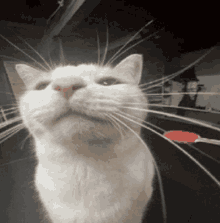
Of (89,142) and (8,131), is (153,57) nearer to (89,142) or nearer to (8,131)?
(89,142)

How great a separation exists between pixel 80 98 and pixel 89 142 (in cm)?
21

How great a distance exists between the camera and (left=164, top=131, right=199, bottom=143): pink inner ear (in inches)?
22.9

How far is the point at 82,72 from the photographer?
1.96ft

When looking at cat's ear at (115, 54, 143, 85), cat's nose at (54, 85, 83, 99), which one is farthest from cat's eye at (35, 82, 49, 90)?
cat's ear at (115, 54, 143, 85)

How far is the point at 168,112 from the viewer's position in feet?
1.95

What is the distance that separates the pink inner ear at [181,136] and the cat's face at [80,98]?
0.15 meters

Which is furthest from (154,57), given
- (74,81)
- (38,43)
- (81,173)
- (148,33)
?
(81,173)

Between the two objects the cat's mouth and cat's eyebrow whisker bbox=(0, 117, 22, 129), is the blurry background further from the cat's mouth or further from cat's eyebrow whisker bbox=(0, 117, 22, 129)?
the cat's mouth

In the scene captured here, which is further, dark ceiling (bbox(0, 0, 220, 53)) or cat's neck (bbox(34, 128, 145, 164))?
cat's neck (bbox(34, 128, 145, 164))

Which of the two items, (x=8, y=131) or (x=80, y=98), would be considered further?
(x=8, y=131)

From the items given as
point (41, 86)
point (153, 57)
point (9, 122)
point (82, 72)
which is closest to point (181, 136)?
point (153, 57)

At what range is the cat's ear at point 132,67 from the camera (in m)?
0.60

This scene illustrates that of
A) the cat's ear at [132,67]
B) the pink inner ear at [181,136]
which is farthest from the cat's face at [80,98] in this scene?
the pink inner ear at [181,136]

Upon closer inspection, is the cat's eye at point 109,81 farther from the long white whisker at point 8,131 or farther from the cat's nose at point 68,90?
the long white whisker at point 8,131
